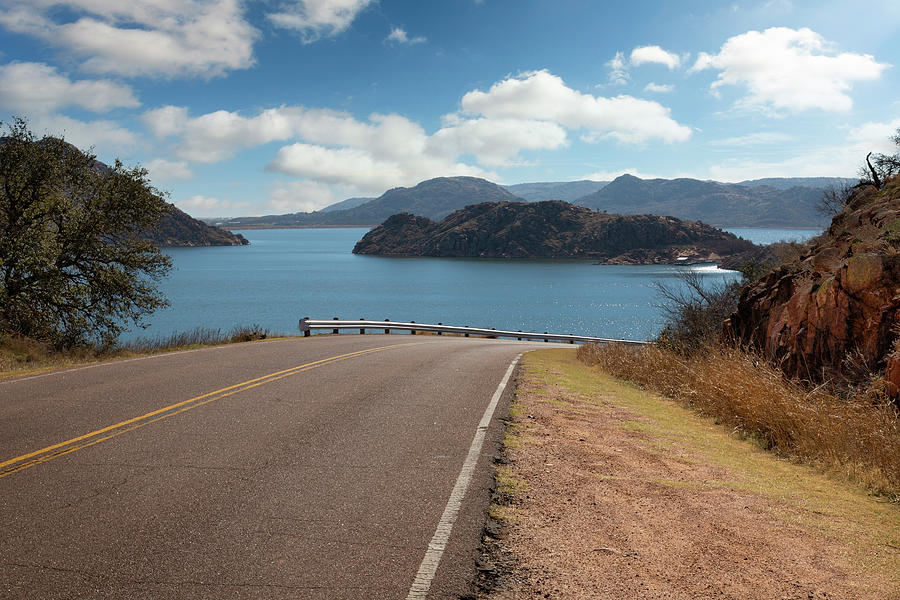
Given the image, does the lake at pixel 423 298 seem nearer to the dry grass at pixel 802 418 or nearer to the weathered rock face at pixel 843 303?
the weathered rock face at pixel 843 303

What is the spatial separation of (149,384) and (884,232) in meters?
13.3

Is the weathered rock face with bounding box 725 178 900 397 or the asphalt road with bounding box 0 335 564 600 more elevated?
the weathered rock face with bounding box 725 178 900 397

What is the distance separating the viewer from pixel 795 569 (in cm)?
434

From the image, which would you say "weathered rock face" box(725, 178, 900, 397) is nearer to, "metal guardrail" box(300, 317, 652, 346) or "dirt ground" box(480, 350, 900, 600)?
"dirt ground" box(480, 350, 900, 600)

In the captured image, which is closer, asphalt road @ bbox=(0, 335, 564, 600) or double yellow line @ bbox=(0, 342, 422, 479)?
asphalt road @ bbox=(0, 335, 564, 600)

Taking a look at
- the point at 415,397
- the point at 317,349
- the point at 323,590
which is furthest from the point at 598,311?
the point at 323,590

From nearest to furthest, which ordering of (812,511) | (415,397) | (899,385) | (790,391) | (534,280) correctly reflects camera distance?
1. (812,511)
2. (899,385)
3. (790,391)
4. (415,397)
5. (534,280)

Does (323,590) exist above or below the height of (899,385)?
below

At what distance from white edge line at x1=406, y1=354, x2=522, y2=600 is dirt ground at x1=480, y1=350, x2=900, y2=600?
0.34 m

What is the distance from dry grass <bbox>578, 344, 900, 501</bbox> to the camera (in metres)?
6.66

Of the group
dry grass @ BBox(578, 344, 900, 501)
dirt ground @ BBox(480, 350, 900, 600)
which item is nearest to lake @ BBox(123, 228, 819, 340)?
dry grass @ BBox(578, 344, 900, 501)

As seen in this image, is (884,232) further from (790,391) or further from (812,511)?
(812,511)

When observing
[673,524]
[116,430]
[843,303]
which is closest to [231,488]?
[116,430]

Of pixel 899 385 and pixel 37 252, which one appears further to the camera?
pixel 37 252
